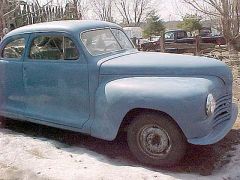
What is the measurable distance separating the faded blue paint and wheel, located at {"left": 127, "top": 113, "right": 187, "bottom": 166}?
0.15 metres

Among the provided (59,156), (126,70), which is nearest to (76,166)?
(59,156)

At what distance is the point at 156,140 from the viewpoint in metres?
3.88

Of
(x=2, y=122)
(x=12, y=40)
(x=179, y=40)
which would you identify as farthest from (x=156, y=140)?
(x=179, y=40)

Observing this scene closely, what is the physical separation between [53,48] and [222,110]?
251 cm

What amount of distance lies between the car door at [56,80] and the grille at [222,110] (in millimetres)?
1662

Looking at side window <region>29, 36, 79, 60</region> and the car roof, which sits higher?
the car roof

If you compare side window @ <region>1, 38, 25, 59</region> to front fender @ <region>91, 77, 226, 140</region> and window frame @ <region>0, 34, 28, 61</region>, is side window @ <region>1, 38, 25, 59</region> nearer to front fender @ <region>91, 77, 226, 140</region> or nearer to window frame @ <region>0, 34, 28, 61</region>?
window frame @ <region>0, 34, 28, 61</region>

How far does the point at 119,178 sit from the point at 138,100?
903 millimetres

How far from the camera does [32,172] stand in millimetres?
3682

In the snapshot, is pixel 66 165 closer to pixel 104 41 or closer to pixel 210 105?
pixel 210 105

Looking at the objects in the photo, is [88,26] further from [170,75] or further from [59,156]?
[59,156]

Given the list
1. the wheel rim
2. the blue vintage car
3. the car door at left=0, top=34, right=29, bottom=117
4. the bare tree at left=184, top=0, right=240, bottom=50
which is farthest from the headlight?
the bare tree at left=184, top=0, right=240, bottom=50

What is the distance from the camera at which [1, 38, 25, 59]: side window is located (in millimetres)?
5109

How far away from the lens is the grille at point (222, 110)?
391 centimetres
